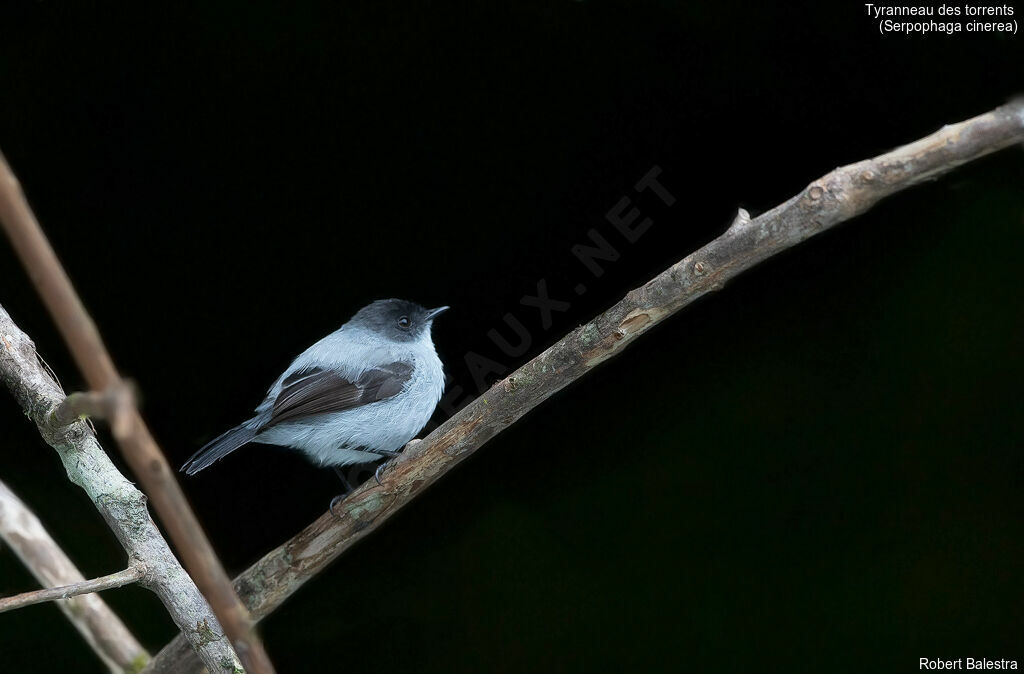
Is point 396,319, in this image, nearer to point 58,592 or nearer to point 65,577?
point 65,577

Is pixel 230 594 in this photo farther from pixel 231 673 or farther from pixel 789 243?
pixel 789 243

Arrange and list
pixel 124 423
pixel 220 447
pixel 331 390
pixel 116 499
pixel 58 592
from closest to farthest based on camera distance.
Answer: pixel 124 423 < pixel 58 592 < pixel 116 499 < pixel 220 447 < pixel 331 390

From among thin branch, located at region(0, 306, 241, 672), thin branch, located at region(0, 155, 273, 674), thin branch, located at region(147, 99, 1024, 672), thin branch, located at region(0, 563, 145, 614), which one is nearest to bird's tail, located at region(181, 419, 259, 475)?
thin branch, located at region(147, 99, 1024, 672)

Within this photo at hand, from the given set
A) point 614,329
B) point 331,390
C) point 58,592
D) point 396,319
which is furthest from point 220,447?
point 614,329

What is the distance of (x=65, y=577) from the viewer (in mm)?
2580

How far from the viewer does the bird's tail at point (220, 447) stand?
2.67 meters

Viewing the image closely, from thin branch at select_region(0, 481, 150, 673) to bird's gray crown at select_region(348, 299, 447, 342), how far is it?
1.28m

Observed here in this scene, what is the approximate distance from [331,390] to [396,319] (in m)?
0.45

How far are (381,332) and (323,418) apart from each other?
0.46 meters

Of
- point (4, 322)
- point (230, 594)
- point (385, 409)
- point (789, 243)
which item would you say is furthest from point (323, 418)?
point (230, 594)

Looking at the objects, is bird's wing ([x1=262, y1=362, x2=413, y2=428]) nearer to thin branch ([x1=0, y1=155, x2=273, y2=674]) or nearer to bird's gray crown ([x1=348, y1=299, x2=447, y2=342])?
bird's gray crown ([x1=348, y1=299, x2=447, y2=342])

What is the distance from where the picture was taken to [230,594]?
27.5 inches

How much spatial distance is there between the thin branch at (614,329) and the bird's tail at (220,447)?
1.33 feet

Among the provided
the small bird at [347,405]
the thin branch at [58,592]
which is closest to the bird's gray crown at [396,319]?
the small bird at [347,405]
